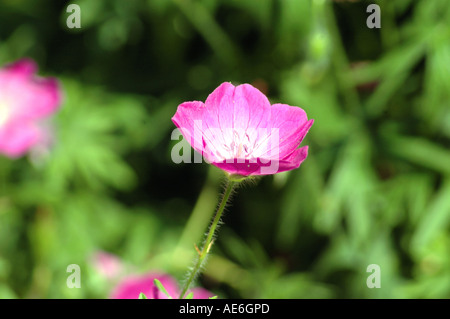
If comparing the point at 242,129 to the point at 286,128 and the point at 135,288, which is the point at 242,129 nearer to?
the point at 286,128

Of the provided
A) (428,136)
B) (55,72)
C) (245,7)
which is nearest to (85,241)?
(55,72)

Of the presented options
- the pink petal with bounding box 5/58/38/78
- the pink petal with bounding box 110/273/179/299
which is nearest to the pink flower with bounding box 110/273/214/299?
the pink petal with bounding box 110/273/179/299

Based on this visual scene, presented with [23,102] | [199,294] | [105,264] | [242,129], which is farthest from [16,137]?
[242,129]

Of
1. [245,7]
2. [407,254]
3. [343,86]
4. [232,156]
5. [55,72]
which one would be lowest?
[232,156]

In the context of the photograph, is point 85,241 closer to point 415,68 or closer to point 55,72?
point 55,72

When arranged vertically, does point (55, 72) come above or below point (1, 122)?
above

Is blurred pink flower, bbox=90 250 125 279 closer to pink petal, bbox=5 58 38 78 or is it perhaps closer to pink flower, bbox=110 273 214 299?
pink flower, bbox=110 273 214 299

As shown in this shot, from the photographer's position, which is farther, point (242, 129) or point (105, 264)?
point (105, 264)
